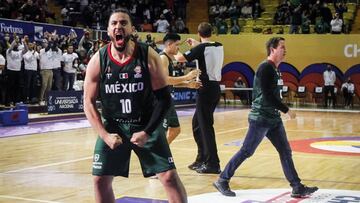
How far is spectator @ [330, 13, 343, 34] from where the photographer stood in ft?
89.1

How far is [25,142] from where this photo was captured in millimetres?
12578

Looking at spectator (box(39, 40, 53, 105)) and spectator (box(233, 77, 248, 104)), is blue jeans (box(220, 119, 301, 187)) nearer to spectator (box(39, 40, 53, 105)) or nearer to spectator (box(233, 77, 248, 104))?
spectator (box(39, 40, 53, 105))

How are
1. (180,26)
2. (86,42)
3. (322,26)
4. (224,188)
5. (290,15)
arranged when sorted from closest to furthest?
(224,188), (86,42), (322,26), (290,15), (180,26)

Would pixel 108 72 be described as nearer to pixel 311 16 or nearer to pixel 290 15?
pixel 311 16

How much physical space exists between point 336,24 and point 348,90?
3.33 meters

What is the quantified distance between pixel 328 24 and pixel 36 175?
22071 millimetres

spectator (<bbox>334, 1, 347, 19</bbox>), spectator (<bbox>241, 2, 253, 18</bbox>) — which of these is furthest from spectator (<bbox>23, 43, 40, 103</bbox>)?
spectator (<bbox>334, 1, 347, 19</bbox>)

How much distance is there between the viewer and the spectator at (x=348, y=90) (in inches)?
1043

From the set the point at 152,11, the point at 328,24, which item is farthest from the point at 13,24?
the point at 328,24

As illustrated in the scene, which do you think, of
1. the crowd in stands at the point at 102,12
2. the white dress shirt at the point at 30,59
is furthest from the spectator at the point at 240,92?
the white dress shirt at the point at 30,59

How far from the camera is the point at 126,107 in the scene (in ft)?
14.6

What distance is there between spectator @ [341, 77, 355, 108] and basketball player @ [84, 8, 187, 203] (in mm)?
23371

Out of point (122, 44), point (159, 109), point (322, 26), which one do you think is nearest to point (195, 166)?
point (159, 109)

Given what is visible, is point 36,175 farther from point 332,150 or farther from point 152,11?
point 152,11
